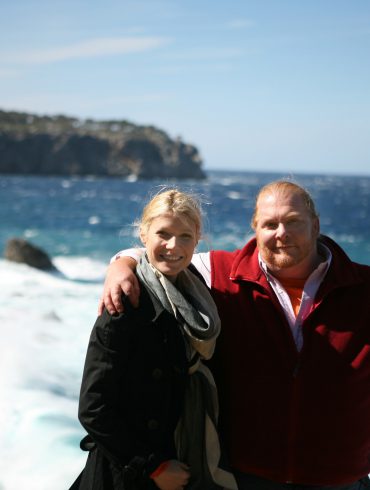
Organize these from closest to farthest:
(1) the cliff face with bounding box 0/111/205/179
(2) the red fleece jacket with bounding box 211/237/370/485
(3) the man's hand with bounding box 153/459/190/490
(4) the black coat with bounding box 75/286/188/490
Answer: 1. (4) the black coat with bounding box 75/286/188/490
2. (3) the man's hand with bounding box 153/459/190/490
3. (2) the red fleece jacket with bounding box 211/237/370/485
4. (1) the cliff face with bounding box 0/111/205/179

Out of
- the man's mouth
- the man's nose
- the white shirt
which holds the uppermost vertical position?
the man's nose

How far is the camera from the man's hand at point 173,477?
2523 mm

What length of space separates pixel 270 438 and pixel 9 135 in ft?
386

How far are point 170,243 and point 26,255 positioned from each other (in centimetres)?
1510

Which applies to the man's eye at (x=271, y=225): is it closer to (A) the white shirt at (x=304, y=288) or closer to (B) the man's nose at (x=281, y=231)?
(B) the man's nose at (x=281, y=231)

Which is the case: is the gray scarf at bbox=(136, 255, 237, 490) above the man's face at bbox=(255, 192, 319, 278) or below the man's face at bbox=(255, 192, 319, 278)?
below

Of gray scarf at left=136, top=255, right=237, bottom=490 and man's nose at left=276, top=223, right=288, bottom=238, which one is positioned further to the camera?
man's nose at left=276, top=223, right=288, bottom=238

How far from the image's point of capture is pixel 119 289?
2.48 metres

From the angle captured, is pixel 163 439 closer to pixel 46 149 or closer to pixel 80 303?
pixel 80 303

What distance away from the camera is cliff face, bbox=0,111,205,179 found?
113812 mm

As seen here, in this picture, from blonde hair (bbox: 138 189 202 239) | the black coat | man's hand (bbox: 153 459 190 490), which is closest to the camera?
the black coat

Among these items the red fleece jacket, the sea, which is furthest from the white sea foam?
the red fleece jacket

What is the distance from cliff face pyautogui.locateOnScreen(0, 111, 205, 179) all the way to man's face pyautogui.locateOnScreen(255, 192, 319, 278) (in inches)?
4496

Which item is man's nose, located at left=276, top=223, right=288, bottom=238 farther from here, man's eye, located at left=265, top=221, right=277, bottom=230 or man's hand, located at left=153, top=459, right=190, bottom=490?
man's hand, located at left=153, top=459, right=190, bottom=490
